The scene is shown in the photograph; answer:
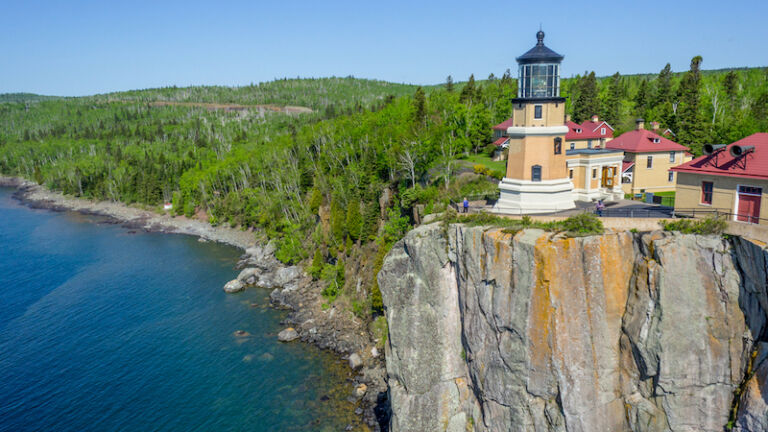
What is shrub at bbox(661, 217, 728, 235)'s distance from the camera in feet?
57.3

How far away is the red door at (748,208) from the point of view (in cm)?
1880

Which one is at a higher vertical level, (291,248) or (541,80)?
(541,80)

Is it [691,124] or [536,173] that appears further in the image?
[691,124]

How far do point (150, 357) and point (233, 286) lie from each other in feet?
42.5

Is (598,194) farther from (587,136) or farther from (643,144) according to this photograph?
(587,136)

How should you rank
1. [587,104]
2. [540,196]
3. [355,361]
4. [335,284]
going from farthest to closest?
[587,104] < [335,284] < [355,361] < [540,196]

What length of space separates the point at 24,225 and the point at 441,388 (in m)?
87.2

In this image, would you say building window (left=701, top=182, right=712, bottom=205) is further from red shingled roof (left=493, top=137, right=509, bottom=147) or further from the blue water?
red shingled roof (left=493, top=137, right=509, bottom=147)

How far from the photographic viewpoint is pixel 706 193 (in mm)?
20688

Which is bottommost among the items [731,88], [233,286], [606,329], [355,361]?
[355,361]

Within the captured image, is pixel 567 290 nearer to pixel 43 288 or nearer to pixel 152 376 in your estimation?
pixel 152 376

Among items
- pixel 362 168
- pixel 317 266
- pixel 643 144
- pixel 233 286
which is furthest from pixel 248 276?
pixel 643 144

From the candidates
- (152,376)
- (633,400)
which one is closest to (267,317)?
(152,376)

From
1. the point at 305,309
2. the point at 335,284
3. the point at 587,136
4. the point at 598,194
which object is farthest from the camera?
the point at 587,136
